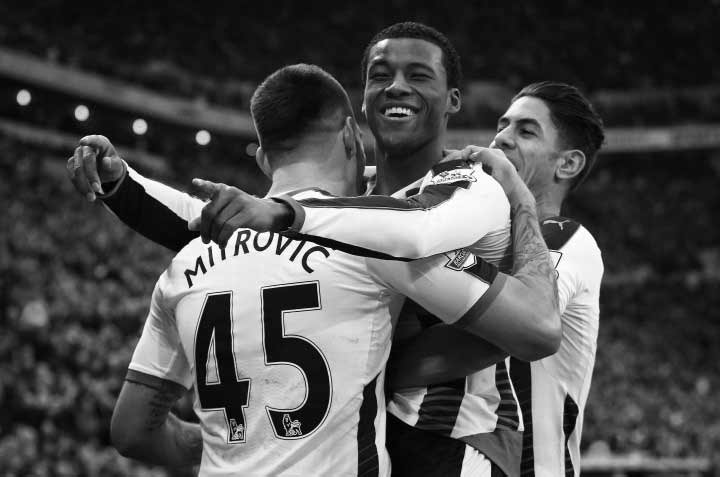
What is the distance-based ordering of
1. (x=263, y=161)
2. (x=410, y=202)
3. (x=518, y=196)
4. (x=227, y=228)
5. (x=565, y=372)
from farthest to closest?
(x=565, y=372), (x=263, y=161), (x=518, y=196), (x=410, y=202), (x=227, y=228)

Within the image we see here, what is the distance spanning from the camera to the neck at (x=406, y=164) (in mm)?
3211

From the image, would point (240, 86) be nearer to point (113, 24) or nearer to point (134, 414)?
point (113, 24)

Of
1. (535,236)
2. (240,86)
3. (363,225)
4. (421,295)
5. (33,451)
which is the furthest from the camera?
(240,86)

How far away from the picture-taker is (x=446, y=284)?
258 cm

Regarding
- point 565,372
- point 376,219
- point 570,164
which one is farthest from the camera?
point 570,164

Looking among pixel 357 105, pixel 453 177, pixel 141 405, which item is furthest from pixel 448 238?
pixel 357 105

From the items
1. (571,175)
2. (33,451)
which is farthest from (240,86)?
(571,175)

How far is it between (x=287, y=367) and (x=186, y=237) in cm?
86

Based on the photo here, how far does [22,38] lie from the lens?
949 inches

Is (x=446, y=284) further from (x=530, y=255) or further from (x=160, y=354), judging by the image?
(x=160, y=354)

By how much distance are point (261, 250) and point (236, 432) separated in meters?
0.54

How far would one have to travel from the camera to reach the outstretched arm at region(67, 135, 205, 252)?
3131mm

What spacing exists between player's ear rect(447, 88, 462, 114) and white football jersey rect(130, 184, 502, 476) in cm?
72

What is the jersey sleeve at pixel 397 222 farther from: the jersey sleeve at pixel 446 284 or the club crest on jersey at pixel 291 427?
the club crest on jersey at pixel 291 427
